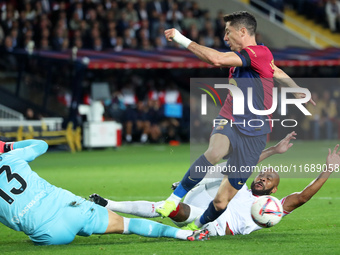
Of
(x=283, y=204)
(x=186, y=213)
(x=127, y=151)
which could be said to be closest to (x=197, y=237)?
(x=186, y=213)

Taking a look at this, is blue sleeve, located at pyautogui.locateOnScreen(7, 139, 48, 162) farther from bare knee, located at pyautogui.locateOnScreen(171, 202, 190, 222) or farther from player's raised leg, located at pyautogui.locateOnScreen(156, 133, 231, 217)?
bare knee, located at pyautogui.locateOnScreen(171, 202, 190, 222)

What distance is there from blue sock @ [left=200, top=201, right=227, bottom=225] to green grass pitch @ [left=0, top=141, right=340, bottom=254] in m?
0.21

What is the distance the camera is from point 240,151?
281 inches

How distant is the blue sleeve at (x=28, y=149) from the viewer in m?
6.46

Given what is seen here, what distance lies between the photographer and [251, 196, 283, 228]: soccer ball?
7117mm

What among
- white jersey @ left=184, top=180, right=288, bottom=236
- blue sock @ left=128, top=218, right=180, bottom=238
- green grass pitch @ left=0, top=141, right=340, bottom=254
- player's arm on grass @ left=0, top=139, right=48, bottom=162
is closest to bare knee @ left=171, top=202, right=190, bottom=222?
white jersey @ left=184, top=180, right=288, bottom=236

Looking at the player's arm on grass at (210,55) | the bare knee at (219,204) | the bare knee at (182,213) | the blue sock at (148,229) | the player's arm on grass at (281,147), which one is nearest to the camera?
the blue sock at (148,229)

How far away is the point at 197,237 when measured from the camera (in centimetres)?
683

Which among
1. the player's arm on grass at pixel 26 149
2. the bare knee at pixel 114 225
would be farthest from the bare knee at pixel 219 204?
the player's arm on grass at pixel 26 149

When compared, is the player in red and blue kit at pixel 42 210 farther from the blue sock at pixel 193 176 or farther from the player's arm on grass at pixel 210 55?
the player's arm on grass at pixel 210 55

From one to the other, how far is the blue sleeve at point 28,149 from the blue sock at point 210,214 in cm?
178

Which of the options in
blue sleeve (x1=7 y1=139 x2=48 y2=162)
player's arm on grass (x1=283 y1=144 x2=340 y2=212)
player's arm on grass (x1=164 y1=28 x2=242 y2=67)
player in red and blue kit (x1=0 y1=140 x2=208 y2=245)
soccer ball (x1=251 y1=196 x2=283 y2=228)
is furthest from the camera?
player's arm on grass (x1=283 y1=144 x2=340 y2=212)

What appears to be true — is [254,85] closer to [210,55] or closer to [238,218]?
[210,55]

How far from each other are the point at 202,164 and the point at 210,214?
520 millimetres
